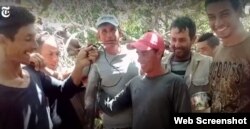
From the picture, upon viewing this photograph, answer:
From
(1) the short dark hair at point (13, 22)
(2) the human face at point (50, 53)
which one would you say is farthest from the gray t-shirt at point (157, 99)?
(1) the short dark hair at point (13, 22)

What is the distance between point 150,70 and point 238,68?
250 mm

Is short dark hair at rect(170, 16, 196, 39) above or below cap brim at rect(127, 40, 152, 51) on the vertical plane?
above

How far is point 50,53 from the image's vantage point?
118cm

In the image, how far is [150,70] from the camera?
1.10m

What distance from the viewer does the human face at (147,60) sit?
1103 mm

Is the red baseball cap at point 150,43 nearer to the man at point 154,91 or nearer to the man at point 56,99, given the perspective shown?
the man at point 154,91

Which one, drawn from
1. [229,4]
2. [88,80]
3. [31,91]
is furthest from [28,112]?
[229,4]

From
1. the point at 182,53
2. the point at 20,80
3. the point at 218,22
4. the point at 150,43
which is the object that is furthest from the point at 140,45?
the point at 20,80

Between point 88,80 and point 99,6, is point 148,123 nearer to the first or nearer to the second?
point 88,80

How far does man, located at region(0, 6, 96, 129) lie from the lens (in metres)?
0.95

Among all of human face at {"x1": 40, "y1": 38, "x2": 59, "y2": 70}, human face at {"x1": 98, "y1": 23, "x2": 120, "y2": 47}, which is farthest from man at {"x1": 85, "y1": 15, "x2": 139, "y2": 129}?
human face at {"x1": 40, "y1": 38, "x2": 59, "y2": 70}

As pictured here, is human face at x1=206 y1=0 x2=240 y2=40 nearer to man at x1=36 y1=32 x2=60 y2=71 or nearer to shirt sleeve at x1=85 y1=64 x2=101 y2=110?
shirt sleeve at x1=85 y1=64 x2=101 y2=110

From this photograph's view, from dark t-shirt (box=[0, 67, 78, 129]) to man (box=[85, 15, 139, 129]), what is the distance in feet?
0.54

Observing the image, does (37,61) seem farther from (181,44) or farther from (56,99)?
(181,44)
